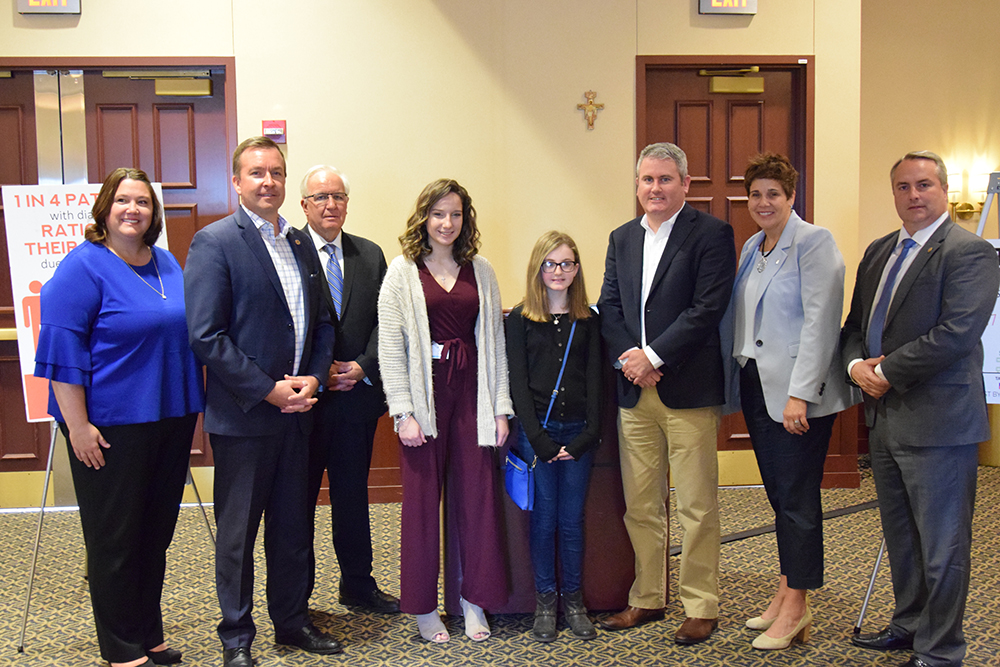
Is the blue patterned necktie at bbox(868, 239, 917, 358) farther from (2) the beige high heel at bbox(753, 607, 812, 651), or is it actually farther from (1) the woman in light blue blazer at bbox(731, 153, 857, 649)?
(2) the beige high heel at bbox(753, 607, 812, 651)

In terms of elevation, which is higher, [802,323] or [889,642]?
[802,323]

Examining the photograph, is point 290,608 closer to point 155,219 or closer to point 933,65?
point 155,219

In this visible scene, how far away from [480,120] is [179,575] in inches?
119

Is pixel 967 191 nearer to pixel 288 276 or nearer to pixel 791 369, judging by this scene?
pixel 791 369

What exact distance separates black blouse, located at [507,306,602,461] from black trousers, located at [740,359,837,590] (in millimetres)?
604

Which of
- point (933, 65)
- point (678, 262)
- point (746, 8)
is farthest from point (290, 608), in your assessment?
point (933, 65)

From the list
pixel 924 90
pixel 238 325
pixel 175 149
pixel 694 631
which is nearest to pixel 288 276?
pixel 238 325

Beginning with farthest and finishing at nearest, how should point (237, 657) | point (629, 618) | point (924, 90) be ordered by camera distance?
point (924, 90)
point (629, 618)
point (237, 657)

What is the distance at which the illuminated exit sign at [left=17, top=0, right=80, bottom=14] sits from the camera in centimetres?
445

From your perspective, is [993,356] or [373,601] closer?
[373,601]

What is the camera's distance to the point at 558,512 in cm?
292

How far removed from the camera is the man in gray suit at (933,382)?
2.42 meters

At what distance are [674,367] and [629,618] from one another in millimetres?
987

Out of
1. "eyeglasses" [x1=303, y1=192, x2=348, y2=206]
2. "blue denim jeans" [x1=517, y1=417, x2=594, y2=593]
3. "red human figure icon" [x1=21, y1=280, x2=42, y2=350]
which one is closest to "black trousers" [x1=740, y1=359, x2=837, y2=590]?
"blue denim jeans" [x1=517, y1=417, x2=594, y2=593]
